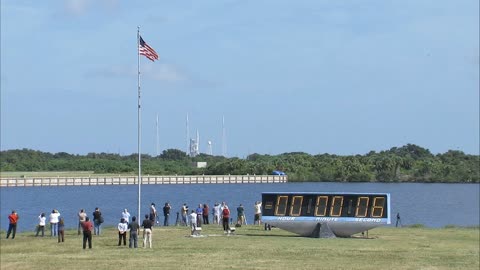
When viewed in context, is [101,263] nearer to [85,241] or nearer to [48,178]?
[85,241]

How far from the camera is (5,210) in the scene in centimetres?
10131

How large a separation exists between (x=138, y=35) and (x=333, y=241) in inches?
661

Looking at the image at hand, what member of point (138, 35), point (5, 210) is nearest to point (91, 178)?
point (5, 210)

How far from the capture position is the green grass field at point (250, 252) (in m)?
34.1

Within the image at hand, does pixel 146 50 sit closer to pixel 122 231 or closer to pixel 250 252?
pixel 122 231

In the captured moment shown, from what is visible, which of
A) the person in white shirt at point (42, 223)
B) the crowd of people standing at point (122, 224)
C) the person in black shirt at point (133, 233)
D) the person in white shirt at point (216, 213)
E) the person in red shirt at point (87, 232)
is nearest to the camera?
the person in black shirt at point (133, 233)

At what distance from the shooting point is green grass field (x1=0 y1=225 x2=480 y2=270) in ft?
112

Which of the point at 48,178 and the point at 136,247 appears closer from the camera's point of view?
the point at 136,247

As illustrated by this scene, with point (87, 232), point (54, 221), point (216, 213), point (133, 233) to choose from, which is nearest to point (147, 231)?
point (133, 233)

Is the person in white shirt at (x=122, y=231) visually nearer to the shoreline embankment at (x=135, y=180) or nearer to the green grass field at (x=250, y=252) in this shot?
the green grass field at (x=250, y=252)

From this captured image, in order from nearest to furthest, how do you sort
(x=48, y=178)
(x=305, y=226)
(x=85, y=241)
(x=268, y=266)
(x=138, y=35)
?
(x=268, y=266) < (x=85, y=241) < (x=305, y=226) < (x=138, y=35) < (x=48, y=178)

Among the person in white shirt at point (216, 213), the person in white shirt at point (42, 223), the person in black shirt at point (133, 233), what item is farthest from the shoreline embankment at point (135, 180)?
the person in black shirt at point (133, 233)

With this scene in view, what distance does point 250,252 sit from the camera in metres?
38.0

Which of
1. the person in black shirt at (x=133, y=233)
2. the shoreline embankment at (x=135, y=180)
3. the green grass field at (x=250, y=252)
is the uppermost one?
the shoreline embankment at (x=135, y=180)
